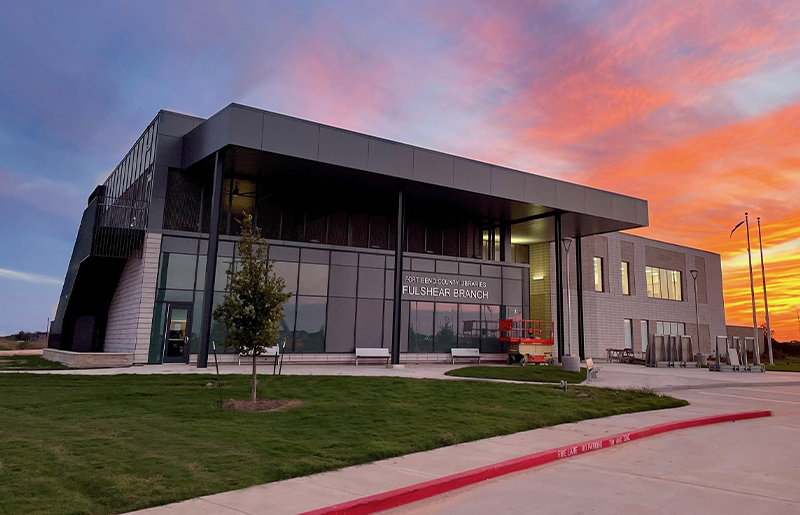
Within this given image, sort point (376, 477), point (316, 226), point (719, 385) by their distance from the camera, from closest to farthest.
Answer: point (376, 477) → point (719, 385) → point (316, 226)

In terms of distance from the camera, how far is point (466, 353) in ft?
95.9

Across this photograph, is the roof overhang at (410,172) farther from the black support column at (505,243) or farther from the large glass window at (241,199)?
the large glass window at (241,199)

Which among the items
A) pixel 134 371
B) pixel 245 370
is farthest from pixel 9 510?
pixel 245 370

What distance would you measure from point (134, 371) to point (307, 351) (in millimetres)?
8352

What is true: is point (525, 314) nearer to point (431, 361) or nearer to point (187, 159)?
point (431, 361)

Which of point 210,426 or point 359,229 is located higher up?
point 359,229

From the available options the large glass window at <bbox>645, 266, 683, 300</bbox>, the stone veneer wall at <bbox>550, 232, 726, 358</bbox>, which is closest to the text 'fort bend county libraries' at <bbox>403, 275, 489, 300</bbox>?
the stone veneer wall at <bbox>550, 232, 726, 358</bbox>

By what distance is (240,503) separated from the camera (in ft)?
18.5

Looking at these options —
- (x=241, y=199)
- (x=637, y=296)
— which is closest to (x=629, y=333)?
(x=637, y=296)

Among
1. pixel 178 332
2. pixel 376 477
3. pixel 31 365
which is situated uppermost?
pixel 178 332

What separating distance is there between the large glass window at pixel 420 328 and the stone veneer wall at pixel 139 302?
1206 centimetres

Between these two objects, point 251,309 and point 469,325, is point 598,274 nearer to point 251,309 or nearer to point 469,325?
point 469,325

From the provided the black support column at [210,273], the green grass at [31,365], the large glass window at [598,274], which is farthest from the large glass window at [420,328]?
the large glass window at [598,274]

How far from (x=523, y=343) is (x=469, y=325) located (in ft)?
9.98
